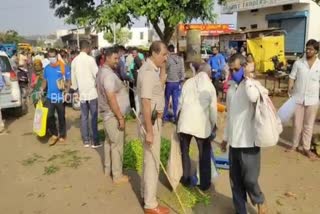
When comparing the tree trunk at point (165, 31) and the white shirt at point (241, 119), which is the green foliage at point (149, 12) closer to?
the tree trunk at point (165, 31)

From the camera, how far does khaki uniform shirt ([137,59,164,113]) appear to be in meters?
4.28

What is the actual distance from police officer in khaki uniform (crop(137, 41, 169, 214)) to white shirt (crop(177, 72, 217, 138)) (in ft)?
1.77

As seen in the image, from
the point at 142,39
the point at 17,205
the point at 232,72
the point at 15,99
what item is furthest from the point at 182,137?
the point at 142,39

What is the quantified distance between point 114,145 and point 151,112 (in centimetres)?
142

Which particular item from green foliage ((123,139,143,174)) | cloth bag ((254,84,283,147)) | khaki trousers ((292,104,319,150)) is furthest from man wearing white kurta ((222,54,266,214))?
khaki trousers ((292,104,319,150))

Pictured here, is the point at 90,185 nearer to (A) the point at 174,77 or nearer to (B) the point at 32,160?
(B) the point at 32,160

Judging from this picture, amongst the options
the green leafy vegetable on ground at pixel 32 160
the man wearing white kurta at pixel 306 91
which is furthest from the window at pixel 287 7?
the green leafy vegetable on ground at pixel 32 160

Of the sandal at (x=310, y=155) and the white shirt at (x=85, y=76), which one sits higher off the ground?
the white shirt at (x=85, y=76)

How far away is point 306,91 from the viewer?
650 cm

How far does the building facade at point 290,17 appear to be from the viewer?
24.0 m

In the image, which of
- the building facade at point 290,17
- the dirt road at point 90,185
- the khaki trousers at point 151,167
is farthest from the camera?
the building facade at point 290,17

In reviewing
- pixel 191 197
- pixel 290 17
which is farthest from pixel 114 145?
pixel 290 17

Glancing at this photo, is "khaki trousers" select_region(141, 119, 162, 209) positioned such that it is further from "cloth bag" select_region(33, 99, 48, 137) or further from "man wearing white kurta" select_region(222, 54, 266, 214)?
"cloth bag" select_region(33, 99, 48, 137)

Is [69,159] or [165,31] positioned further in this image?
[165,31]
